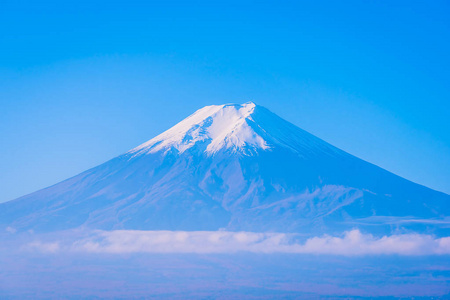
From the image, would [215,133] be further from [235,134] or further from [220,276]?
[220,276]

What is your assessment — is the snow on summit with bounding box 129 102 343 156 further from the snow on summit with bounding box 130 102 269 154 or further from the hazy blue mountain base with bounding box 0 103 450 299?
the hazy blue mountain base with bounding box 0 103 450 299

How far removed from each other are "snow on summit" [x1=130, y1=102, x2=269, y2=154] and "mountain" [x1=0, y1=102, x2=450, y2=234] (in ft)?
0.59

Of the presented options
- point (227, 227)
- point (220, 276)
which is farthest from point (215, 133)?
point (220, 276)

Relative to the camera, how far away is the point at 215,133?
420ft

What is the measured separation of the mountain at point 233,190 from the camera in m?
114

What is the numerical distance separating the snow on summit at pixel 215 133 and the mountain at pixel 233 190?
181 millimetres

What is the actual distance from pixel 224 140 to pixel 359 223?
2708 centimetres

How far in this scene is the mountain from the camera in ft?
374

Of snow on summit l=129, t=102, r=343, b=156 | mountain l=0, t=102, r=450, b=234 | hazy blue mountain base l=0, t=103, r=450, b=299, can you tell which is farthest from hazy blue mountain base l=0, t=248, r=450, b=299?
snow on summit l=129, t=102, r=343, b=156

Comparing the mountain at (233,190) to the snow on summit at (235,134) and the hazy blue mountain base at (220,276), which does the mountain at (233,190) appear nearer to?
the snow on summit at (235,134)

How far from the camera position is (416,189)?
128375 millimetres

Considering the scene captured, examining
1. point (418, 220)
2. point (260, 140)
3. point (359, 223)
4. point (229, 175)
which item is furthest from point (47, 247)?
point (418, 220)

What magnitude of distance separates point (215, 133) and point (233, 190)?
13126mm

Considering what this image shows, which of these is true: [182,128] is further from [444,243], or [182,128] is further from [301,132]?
[444,243]
